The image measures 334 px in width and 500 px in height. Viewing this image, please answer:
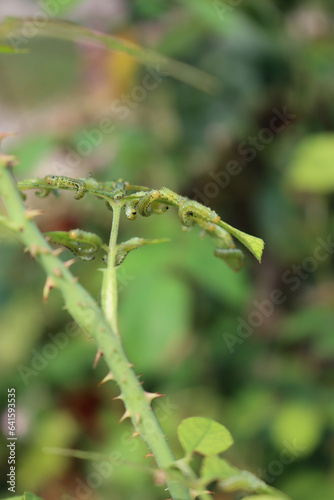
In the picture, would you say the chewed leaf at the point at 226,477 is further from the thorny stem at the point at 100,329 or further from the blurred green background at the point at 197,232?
the blurred green background at the point at 197,232

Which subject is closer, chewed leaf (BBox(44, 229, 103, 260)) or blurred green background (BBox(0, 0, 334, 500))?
chewed leaf (BBox(44, 229, 103, 260))

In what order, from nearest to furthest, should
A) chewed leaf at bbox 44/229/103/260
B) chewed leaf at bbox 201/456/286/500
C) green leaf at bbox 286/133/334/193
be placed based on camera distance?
chewed leaf at bbox 201/456/286/500, chewed leaf at bbox 44/229/103/260, green leaf at bbox 286/133/334/193

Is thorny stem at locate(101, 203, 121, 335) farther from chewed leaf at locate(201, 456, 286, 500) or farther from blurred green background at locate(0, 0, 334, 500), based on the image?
blurred green background at locate(0, 0, 334, 500)

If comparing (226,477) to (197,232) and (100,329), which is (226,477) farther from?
(197,232)

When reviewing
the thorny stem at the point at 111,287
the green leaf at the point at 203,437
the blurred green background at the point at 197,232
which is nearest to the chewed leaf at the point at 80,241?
the thorny stem at the point at 111,287

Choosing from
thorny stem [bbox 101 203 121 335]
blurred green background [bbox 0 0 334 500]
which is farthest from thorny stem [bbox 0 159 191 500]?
blurred green background [bbox 0 0 334 500]

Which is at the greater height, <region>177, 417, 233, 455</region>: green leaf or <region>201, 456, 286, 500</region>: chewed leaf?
<region>177, 417, 233, 455</region>: green leaf

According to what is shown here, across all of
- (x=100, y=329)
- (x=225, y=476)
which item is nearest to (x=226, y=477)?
(x=225, y=476)

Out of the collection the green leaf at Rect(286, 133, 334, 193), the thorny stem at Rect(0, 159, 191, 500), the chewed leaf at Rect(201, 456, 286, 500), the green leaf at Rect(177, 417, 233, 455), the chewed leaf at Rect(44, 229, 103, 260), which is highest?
the green leaf at Rect(286, 133, 334, 193)
